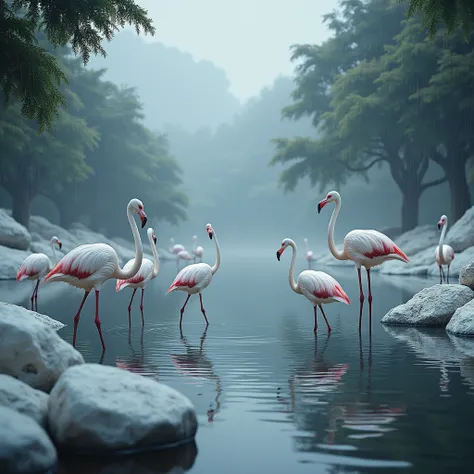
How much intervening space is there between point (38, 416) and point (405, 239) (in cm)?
2727

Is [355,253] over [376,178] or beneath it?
beneath

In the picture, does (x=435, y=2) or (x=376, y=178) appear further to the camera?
(x=376, y=178)

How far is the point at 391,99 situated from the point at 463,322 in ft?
63.8

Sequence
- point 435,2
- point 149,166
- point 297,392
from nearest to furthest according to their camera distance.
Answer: point 297,392
point 435,2
point 149,166

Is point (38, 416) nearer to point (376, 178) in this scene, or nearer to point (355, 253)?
point (355, 253)

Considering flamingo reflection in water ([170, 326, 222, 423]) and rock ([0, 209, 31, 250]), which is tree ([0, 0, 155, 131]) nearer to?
flamingo reflection in water ([170, 326, 222, 423])

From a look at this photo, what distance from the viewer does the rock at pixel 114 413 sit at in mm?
4137

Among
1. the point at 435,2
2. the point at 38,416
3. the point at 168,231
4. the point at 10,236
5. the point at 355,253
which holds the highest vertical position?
the point at 168,231

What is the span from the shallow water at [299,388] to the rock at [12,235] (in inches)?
379

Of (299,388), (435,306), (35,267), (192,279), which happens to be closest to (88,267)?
(192,279)

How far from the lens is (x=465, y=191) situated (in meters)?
27.7

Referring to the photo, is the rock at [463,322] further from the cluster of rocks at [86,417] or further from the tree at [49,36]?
the tree at [49,36]

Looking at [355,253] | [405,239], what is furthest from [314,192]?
[355,253]

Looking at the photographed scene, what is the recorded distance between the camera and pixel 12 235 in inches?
830
